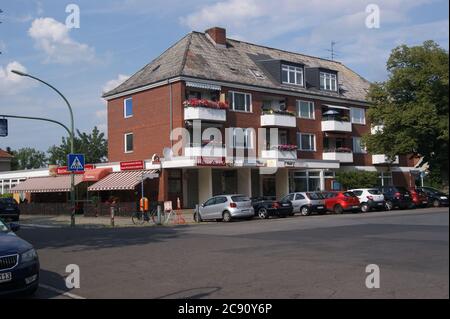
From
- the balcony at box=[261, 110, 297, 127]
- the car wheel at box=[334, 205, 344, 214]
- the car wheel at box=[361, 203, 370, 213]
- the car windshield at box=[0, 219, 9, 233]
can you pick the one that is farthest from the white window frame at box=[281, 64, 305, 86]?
the car windshield at box=[0, 219, 9, 233]

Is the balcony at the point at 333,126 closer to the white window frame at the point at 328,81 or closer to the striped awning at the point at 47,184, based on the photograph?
the white window frame at the point at 328,81

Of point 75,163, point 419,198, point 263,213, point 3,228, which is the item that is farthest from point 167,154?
point 3,228

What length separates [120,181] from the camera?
39344mm

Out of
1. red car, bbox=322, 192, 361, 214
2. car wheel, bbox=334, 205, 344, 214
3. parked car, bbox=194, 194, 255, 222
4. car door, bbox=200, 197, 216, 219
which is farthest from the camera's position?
car wheel, bbox=334, 205, 344, 214

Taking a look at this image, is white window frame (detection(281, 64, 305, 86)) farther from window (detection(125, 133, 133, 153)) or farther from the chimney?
window (detection(125, 133, 133, 153))

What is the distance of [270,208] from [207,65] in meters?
15.0

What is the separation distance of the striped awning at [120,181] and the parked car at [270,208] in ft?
30.0

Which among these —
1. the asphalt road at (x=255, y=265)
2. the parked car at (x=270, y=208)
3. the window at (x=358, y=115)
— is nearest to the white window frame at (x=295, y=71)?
the window at (x=358, y=115)

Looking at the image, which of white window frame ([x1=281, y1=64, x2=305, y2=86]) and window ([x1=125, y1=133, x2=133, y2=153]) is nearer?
window ([x1=125, y1=133, x2=133, y2=153])

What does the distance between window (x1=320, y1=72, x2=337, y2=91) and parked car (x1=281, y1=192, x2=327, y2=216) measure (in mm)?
18343

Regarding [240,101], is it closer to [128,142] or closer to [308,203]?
[128,142]

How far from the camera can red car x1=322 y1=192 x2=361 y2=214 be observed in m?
34.2

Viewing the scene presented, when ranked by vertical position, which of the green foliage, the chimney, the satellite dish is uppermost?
the chimney
